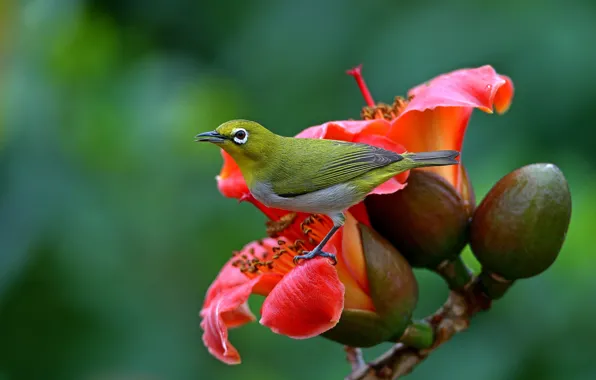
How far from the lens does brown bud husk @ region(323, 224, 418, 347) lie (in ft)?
4.73

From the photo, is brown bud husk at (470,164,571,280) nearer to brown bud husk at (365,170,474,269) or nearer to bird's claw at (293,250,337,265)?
brown bud husk at (365,170,474,269)

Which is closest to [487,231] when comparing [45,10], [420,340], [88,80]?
[420,340]

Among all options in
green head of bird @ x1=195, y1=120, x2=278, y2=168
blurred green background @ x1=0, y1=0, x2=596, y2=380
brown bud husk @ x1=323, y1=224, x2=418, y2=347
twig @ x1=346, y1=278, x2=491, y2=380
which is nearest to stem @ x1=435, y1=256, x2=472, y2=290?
twig @ x1=346, y1=278, x2=491, y2=380

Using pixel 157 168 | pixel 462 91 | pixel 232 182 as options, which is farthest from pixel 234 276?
pixel 157 168

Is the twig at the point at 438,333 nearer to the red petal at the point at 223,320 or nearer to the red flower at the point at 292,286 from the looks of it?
the red flower at the point at 292,286

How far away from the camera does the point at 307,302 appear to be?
1.35m

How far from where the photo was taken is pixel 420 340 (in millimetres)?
1507

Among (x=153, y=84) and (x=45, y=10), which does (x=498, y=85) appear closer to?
(x=153, y=84)

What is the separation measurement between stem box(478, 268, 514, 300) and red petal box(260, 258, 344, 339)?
35cm

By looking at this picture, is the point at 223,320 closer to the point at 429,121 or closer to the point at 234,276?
the point at 234,276

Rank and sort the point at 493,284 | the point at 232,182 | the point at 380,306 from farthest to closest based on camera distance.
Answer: the point at 232,182
the point at 493,284
the point at 380,306

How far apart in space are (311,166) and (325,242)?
222 mm

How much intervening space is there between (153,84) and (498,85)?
1.68 m

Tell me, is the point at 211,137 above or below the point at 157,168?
above
